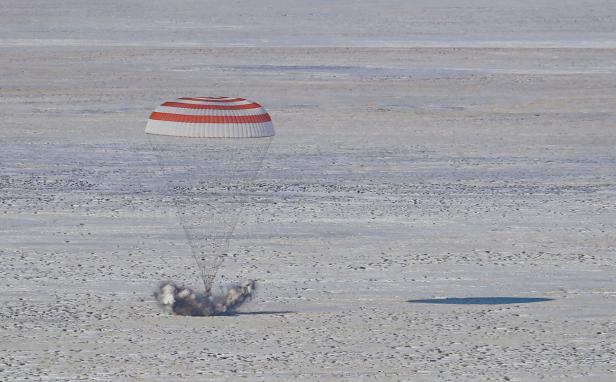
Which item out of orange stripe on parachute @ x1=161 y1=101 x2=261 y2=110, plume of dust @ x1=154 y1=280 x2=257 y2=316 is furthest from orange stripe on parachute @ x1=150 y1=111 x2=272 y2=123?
plume of dust @ x1=154 y1=280 x2=257 y2=316

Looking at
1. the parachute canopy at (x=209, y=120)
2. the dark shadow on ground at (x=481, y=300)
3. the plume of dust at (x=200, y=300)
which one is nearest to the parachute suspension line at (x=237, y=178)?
the plume of dust at (x=200, y=300)

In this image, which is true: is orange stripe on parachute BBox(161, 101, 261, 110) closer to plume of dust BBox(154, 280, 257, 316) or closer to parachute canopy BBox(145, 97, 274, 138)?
parachute canopy BBox(145, 97, 274, 138)

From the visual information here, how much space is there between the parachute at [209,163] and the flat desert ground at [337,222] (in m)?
0.61

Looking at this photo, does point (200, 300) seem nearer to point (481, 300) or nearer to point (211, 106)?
point (211, 106)

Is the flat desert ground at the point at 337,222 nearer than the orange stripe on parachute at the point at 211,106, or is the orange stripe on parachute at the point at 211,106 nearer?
the flat desert ground at the point at 337,222

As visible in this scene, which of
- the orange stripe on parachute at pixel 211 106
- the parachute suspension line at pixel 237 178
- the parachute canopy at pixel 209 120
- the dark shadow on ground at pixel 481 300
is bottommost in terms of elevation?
the parachute suspension line at pixel 237 178

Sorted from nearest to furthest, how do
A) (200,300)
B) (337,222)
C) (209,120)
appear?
(209,120)
(200,300)
(337,222)

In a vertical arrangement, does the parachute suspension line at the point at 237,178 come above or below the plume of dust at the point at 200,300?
below

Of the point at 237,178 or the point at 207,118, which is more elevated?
the point at 207,118

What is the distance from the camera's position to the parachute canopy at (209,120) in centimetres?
2069

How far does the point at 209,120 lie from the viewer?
20.9 meters

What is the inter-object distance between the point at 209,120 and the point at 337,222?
9.88 metres

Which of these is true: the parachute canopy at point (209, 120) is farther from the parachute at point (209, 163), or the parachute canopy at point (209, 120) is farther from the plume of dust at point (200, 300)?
the plume of dust at point (200, 300)

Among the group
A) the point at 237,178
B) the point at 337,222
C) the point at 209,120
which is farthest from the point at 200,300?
the point at 237,178
